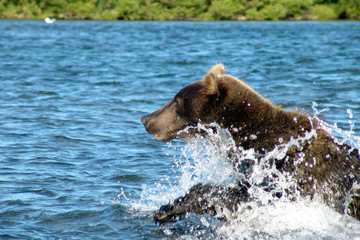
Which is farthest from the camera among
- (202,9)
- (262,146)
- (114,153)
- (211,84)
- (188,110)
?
(202,9)

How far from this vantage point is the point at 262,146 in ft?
17.3

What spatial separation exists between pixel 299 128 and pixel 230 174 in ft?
2.81

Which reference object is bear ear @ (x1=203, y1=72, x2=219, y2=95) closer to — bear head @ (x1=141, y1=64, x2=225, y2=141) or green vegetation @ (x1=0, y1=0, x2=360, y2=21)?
bear head @ (x1=141, y1=64, x2=225, y2=141)

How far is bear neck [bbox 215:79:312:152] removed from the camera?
5.27m

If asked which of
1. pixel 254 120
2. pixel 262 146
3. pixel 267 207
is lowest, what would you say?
pixel 267 207

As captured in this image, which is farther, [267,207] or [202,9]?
[202,9]

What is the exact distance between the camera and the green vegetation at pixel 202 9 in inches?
3430

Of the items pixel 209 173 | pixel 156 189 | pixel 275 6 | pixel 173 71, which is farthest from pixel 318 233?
pixel 275 6

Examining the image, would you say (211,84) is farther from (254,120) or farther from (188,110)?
(254,120)

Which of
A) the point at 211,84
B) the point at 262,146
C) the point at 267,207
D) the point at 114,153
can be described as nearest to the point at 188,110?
the point at 211,84

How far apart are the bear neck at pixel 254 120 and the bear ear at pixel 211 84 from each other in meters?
0.09

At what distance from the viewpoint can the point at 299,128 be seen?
5.27 meters

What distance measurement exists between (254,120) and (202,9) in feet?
294

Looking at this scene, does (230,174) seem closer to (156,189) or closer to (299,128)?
(299,128)
